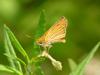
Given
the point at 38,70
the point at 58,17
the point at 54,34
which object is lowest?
the point at 38,70

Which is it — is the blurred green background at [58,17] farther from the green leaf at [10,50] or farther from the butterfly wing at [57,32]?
the butterfly wing at [57,32]

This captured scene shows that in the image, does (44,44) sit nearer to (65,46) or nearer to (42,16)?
(42,16)

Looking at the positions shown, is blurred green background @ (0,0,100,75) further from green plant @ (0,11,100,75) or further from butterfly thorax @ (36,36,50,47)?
butterfly thorax @ (36,36,50,47)

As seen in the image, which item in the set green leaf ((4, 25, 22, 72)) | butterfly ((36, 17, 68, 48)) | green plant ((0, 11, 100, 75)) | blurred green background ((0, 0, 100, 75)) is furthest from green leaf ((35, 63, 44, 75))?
blurred green background ((0, 0, 100, 75))

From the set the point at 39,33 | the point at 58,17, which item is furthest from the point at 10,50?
the point at 58,17

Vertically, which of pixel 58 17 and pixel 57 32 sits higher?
pixel 58 17

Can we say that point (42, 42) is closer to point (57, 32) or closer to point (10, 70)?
point (57, 32)
